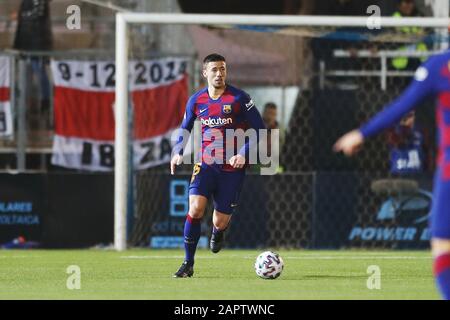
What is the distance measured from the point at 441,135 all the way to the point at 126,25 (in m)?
8.96

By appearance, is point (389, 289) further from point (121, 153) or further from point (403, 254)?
point (121, 153)

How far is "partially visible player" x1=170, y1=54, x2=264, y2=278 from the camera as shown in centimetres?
1115

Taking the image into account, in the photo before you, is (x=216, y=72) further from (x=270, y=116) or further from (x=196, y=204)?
(x=270, y=116)

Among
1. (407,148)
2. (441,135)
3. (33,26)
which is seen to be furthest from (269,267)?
(33,26)

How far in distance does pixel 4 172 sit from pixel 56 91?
56.0 inches

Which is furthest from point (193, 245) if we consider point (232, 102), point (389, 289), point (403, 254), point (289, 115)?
point (289, 115)

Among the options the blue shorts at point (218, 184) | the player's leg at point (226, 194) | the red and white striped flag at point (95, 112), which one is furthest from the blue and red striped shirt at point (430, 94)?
the red and white striped flag at point (95, 112)

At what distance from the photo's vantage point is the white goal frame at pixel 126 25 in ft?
49.2

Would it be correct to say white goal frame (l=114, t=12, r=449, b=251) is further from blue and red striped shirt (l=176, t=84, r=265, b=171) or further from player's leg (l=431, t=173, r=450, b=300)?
player's leg (l=431, t=173, r=450, b=300)

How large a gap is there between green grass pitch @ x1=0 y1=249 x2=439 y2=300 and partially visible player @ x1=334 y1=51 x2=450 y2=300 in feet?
7.85

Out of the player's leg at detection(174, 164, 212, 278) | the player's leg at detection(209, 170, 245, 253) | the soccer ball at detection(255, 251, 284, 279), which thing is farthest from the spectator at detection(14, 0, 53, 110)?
the soccer ball at detection(255, 251, 284, 279)

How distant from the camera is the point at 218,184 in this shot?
11.3m

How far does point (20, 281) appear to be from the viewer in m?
10.5

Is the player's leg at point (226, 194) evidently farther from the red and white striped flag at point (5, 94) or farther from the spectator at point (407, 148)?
the red and white striped flag at point (5, 94)
